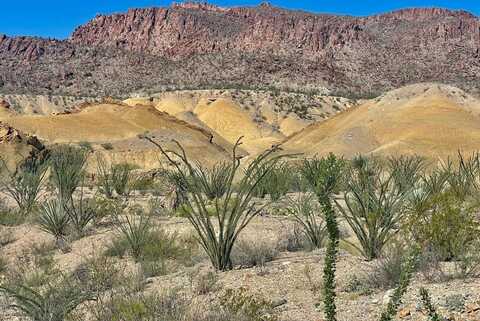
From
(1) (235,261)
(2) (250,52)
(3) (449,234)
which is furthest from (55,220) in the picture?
(2) (250,52)

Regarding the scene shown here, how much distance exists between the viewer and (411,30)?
14962 cm

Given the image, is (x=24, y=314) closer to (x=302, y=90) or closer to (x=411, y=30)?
(x=302, y=90)

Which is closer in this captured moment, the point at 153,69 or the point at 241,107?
the point at 241,107

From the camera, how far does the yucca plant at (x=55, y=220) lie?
14.5 m

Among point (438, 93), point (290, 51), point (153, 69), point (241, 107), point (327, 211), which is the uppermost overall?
point (290, 51)

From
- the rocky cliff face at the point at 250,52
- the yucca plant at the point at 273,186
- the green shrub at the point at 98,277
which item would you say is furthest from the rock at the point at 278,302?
the rocky cliff face at the point at 250,52

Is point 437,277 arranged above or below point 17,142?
below

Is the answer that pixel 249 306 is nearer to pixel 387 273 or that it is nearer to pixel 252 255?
pixel 387 273

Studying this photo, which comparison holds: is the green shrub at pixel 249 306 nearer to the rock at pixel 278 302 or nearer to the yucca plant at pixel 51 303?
the rock at pixel 278 302

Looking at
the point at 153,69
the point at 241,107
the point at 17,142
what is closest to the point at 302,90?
the point at 241,107

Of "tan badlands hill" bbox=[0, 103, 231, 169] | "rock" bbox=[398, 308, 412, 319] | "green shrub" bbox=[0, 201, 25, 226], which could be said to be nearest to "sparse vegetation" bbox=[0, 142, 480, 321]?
"rock" bbox=[398, 308, 412, 319]

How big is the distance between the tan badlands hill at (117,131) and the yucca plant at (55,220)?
26366 mm

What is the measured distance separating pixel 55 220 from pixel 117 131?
38282 mm

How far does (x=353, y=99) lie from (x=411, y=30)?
206ft
